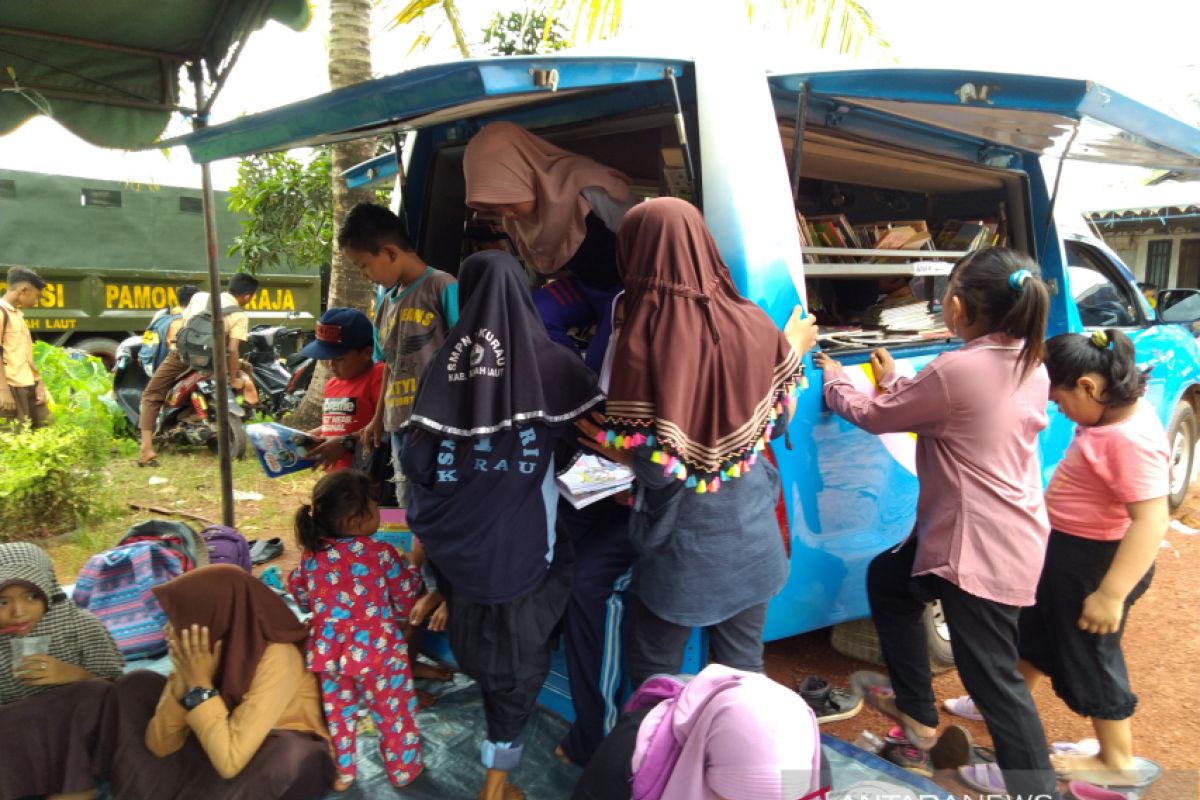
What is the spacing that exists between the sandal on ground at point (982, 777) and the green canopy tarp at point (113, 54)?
410 cm

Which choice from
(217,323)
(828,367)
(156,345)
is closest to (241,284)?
(156,345)

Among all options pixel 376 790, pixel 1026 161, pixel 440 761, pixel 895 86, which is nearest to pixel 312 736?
pixel 376 790

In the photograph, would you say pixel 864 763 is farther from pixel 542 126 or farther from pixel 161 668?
pixel 161 668

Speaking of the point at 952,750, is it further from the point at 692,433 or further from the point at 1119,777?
the point at 692,433

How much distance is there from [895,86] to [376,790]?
2.69 m

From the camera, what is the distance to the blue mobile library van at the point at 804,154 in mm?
2334

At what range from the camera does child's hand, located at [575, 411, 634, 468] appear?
7.09 ft

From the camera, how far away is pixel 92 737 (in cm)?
252

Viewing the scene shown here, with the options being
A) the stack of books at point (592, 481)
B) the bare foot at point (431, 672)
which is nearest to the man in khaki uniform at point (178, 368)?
the bare foot at point (431, 672)

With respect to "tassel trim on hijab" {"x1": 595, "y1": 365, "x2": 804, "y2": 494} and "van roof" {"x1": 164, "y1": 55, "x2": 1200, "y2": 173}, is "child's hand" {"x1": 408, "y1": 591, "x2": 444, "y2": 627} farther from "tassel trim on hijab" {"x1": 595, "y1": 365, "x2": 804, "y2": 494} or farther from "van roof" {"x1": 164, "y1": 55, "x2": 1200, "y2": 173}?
"van roof" {"x1": 164, "y1": 55, "x2": 1200, "y2": 173}

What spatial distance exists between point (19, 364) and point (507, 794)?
577cm

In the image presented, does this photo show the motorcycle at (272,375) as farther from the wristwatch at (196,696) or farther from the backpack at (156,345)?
the wristwatch at (196,696)

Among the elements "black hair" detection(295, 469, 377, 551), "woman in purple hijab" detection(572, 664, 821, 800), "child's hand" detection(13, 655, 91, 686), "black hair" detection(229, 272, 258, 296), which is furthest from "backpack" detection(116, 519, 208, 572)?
"black hair" detection(229, 272, 258, 296)

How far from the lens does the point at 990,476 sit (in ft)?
7.68
